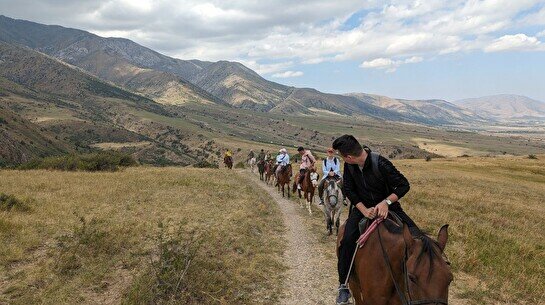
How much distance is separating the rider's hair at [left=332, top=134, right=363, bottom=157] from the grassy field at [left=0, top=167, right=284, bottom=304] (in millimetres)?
4741

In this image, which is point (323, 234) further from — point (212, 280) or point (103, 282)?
point (103, 282)

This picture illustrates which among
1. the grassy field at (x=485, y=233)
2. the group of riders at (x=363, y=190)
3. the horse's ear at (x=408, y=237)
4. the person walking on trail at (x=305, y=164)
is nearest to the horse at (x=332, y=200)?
the grassy field at (x=485, y=233)

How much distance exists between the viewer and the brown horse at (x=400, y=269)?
13.3 ft

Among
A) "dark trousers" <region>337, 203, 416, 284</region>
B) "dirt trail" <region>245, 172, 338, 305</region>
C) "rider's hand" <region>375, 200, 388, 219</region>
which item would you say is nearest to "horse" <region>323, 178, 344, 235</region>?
"dirt trail" <region>245, 172, 338, 305</region>

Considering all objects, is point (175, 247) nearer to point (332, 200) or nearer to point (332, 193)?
point (332, 200)

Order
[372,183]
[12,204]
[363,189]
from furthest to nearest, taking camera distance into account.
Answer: [12,204] → [363,189] → [372,183]

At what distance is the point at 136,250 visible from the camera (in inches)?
446

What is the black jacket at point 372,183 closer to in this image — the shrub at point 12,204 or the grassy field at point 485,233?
the grassy field at point 485,233

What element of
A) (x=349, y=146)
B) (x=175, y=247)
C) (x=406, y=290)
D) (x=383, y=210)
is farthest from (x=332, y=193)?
(x=406, y=290)

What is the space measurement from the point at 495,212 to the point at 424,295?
22508mm

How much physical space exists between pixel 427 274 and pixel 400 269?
2.29 ft

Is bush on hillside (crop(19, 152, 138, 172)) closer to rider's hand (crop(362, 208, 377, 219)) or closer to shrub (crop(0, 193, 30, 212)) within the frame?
shrub (crop(0, 193, 30, 212))

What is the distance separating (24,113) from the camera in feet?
511

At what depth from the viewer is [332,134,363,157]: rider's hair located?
218 inches
